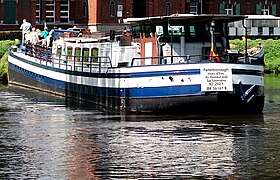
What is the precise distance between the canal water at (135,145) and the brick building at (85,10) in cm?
4326

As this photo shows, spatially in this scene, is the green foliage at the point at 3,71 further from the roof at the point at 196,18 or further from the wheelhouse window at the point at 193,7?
the wheelhouse window at the point at 193,7

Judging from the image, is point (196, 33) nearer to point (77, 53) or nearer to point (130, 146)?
point (77, 53)

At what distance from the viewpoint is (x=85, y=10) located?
7969 cm

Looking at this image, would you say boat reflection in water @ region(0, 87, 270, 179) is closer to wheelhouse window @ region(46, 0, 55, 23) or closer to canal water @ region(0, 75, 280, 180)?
canal water @ region(0, 75, 280, 180)

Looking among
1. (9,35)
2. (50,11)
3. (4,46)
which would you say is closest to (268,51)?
(4,46)

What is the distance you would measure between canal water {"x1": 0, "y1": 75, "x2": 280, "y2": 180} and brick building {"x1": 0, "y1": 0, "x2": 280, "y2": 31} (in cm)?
4326

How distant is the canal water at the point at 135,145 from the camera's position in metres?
19.7

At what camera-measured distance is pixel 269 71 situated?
64812 millimetres

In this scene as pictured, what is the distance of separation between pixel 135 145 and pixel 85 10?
186 ft

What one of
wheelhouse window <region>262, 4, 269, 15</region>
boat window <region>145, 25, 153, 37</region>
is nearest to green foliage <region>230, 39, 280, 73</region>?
wheelhouse window <region>262, 4, 269, 15</region>

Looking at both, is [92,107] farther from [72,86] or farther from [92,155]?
[92,155]

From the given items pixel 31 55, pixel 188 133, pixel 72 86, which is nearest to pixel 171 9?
pixel 31 55

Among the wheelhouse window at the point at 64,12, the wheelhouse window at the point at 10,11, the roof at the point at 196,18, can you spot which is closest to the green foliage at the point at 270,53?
the wheelhouse window at the point at 64,12

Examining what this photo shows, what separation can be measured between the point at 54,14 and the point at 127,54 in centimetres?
4358
